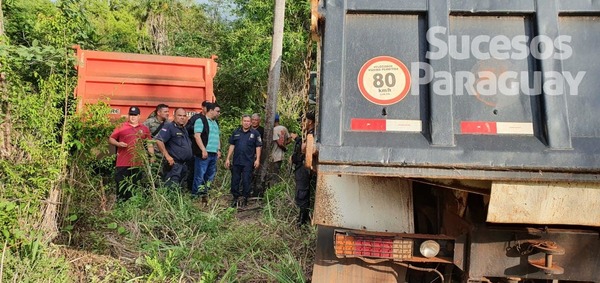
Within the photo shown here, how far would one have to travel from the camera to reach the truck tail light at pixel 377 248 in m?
2.85

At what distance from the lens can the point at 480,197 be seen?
279 centimetres

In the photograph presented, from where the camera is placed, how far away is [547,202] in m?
2.36

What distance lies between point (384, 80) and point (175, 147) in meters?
4.61

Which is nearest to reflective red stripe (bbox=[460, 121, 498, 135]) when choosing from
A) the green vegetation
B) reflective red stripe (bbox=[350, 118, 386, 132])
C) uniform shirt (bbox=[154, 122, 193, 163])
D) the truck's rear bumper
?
reflective red stripe (bbox=[350, 118, 386, 132])

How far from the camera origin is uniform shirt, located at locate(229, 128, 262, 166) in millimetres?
7547

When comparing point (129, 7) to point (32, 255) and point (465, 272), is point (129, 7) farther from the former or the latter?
point (465, 272)

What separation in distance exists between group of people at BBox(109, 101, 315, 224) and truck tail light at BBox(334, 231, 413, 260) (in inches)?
114

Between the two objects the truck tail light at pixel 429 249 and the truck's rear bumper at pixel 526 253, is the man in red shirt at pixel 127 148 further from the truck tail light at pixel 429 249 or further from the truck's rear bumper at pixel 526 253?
the truck's rear bumper at pixel 526 253

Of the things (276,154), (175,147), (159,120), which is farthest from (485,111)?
(276,154)

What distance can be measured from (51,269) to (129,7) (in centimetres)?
1447

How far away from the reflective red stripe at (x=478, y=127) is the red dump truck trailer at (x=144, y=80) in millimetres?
6461

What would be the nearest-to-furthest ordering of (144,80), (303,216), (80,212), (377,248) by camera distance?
1. (377,248)
2. (80,212)
3. (303,216)
4. (144,80)

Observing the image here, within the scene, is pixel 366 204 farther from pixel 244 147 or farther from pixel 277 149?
pixel 277 149

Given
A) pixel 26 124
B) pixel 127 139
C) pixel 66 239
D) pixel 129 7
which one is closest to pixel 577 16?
pixel 26 124
